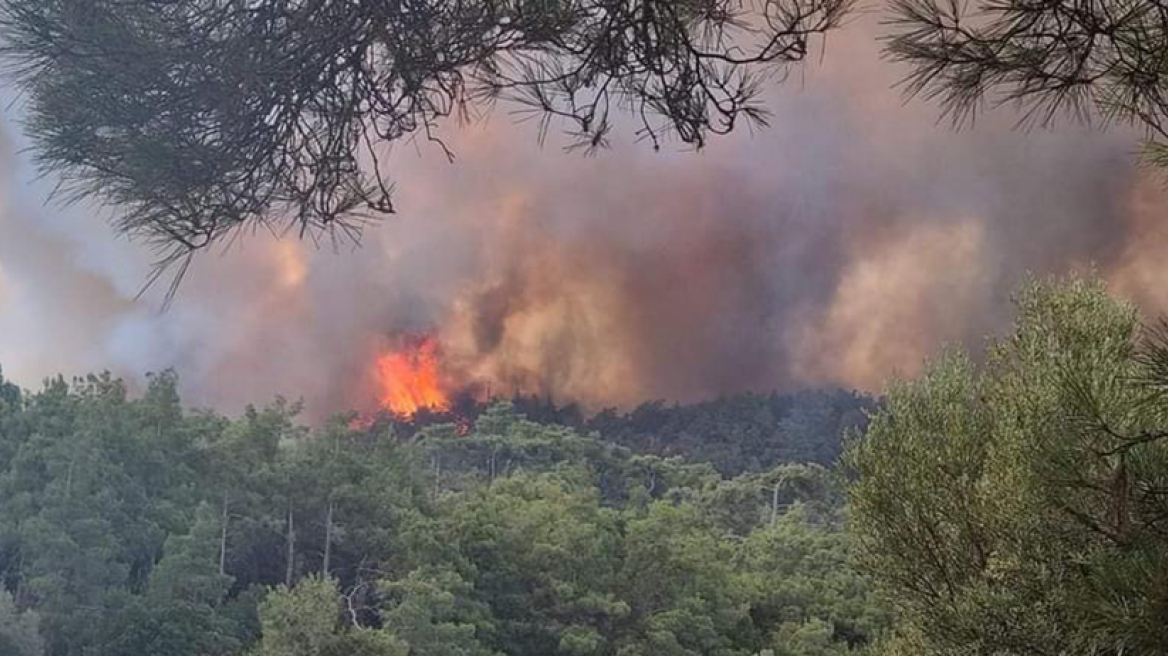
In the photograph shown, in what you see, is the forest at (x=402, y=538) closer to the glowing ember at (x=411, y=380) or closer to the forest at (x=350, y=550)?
the forest at (x=350, y=550)

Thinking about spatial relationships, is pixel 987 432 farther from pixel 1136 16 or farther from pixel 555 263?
pixel 555 263

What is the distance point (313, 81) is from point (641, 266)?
15.3 m

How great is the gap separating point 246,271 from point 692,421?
7.65 metres

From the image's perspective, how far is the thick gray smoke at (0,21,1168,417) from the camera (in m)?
11.8

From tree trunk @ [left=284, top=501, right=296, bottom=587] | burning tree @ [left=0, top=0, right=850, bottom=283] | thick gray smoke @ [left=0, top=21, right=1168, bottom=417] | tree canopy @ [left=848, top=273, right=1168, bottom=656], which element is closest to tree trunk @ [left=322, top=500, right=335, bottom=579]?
tree trunk @ [left=284, top=501, right=296, bottom=587]

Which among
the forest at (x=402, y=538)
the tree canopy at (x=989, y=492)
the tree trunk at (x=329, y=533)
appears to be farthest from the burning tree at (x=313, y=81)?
the tree trunk at (x=329, y=533)

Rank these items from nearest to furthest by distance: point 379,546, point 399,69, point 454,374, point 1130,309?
point 399,69 < point 1130,309 < point 379,546 < point 454,374

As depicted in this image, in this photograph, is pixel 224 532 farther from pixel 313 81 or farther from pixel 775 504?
pixel 313 81

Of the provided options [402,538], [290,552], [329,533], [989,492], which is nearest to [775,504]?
[402,538]

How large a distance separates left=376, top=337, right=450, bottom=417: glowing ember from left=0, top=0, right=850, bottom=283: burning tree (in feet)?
48.9

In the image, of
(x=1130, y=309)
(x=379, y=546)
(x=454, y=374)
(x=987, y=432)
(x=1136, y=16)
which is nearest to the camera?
(x=1136, y=16)

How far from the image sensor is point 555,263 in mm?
17203

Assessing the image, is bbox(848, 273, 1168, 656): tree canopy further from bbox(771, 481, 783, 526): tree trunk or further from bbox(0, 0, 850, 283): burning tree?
bbox(771, 481, 783, 526): tree trunk

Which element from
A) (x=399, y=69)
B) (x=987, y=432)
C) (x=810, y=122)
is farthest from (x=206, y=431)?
(x=399, y=69)
